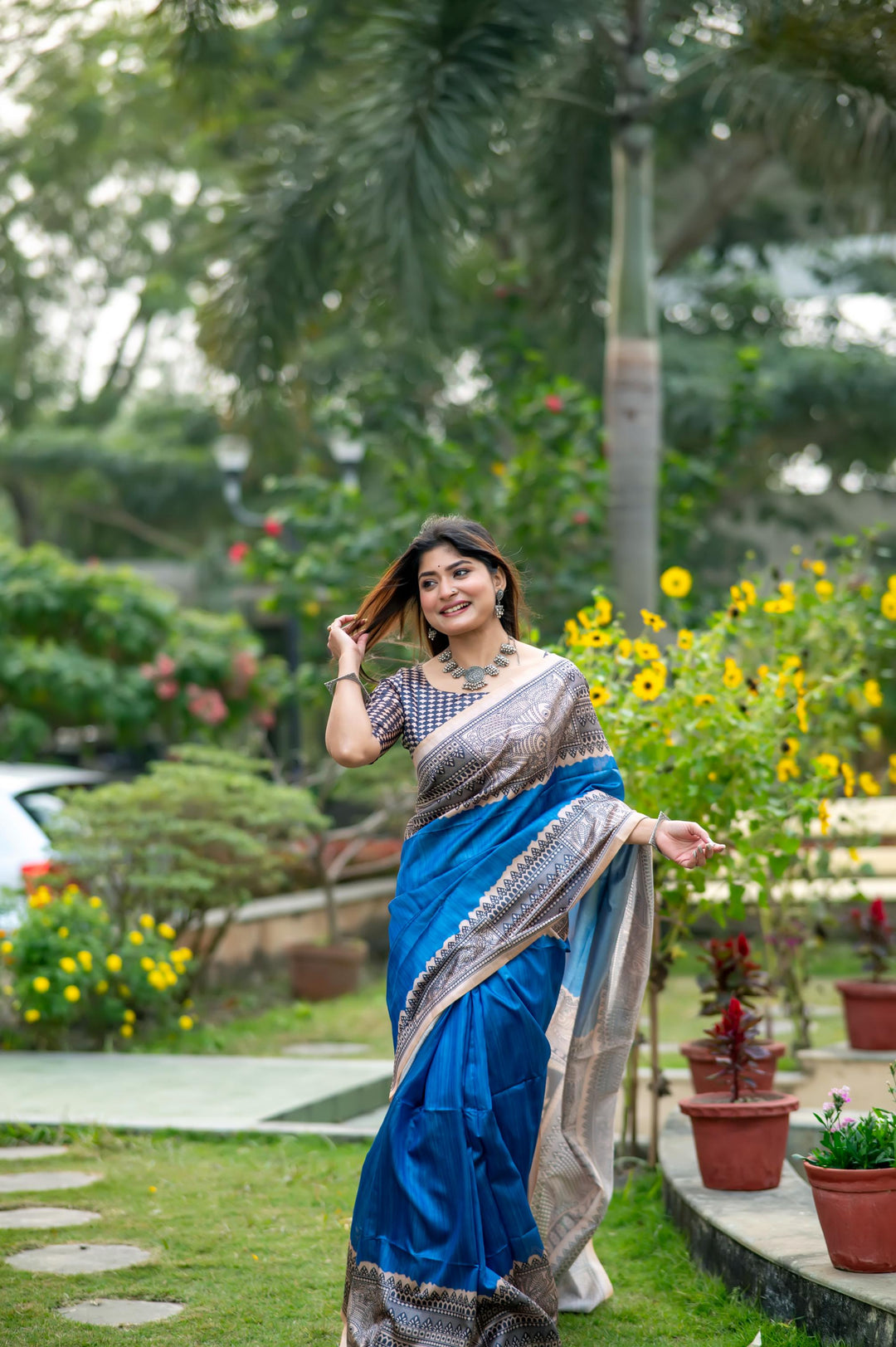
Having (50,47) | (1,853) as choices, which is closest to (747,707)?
(1,853)

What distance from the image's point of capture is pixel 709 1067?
4562 mm

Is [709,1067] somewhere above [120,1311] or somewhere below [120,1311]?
above

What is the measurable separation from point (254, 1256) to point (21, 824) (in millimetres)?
4045

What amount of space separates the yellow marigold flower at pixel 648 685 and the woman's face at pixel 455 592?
3.74 feet

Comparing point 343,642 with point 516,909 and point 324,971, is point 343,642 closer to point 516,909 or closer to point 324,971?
point 516,909

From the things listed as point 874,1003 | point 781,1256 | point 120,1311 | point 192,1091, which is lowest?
point 120,1311

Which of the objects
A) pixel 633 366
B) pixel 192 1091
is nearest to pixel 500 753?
pixel 192 1091

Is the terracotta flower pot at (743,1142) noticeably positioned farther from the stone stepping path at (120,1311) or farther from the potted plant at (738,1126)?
the stone stepping path at (120,1311)

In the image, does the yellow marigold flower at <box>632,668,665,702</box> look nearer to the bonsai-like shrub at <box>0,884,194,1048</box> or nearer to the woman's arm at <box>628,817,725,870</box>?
the woman's arm at <box>628,817,725,870</box>

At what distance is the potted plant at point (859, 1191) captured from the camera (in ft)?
10.1

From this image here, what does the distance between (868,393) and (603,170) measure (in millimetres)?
3530

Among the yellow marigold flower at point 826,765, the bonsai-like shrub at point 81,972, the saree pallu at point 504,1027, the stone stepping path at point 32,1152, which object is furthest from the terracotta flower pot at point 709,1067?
the bonsai-like shrub at point 81,972

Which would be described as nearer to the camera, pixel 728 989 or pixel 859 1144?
pixel 859 1144

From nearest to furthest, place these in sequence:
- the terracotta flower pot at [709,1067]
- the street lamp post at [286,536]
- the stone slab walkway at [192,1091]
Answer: the terracotta flower pot at [709,1067], the stone slab walkway at [192,1091], the street lamp post at [286,536]
